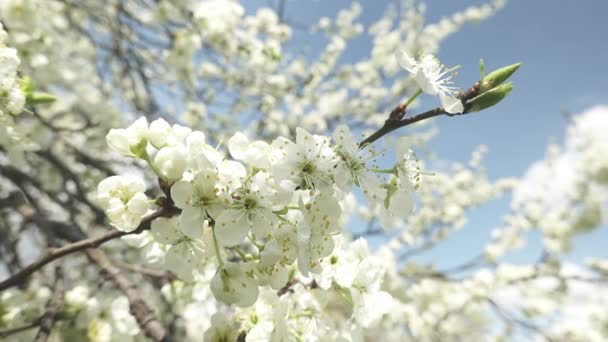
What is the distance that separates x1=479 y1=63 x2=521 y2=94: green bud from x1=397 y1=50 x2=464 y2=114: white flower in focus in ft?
0.22

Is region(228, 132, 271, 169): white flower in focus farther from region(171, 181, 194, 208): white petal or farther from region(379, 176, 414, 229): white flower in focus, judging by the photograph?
region(379, 176, 414, 229): white flower in focus

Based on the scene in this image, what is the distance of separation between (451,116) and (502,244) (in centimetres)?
717

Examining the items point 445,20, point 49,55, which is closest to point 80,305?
point 49,55

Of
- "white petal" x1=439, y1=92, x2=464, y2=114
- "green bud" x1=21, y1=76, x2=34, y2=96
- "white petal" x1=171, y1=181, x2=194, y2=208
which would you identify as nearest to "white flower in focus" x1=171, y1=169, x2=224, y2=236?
"white petal" x1=171, y1=181, x2=194, y2=208

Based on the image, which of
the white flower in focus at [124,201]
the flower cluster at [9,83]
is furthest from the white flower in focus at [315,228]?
the flower cluster at [9,83]

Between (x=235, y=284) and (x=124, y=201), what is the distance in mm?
326

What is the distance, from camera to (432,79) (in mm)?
1097

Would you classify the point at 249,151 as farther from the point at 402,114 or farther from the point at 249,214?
the point at 402,114

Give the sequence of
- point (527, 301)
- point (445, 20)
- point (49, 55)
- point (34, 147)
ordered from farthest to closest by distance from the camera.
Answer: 1. point (445, 20)
2. point (527, 301)
3. point (49, 55)
4. point (34, 147)

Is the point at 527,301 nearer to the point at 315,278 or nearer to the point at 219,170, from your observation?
the point at 315,278

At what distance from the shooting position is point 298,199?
1019mm

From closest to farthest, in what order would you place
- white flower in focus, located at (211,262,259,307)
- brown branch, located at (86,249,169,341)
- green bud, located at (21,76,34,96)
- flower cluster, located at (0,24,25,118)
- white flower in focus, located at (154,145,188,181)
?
white flower in focus, located at (154,145,188,181) → white flower in focus, located at (211,262,259,307) → flower cluster, located at (0,24,25,118) → green bud, located at (21,76,34,96) → brown branch, located at (86,249,169,341)

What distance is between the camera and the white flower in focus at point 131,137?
973 mm

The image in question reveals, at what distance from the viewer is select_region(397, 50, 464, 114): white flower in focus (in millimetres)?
953
